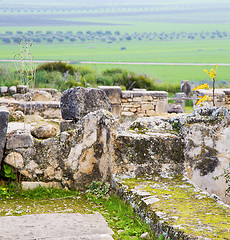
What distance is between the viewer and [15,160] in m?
4.85

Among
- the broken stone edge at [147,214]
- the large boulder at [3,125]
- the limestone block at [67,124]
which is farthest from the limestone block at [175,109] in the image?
the large boulder at [3,125]

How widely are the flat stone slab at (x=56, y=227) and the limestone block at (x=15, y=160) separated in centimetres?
85

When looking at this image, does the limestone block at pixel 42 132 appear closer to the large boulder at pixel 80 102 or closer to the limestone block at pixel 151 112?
the large boulder at pixel 80 102

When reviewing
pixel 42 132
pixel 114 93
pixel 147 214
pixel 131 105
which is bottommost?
pixel 147 214

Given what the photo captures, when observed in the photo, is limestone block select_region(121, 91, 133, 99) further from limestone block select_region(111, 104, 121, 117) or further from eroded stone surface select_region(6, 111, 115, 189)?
eroded stone surface select_region(6, 111, 115, 189)

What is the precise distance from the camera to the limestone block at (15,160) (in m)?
4.84

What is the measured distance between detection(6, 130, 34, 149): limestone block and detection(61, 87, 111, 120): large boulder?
246 cm

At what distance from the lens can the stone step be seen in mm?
3432

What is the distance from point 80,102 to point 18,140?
2.74m

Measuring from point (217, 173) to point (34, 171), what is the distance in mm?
2087

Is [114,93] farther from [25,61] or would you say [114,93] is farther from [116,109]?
[25,61]

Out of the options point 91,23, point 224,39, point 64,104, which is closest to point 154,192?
point 64,104

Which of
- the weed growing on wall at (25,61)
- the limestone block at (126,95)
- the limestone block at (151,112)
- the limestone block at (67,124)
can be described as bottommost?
the limestone block at (151,112)

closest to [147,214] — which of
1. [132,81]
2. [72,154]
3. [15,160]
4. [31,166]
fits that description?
[72,154]
